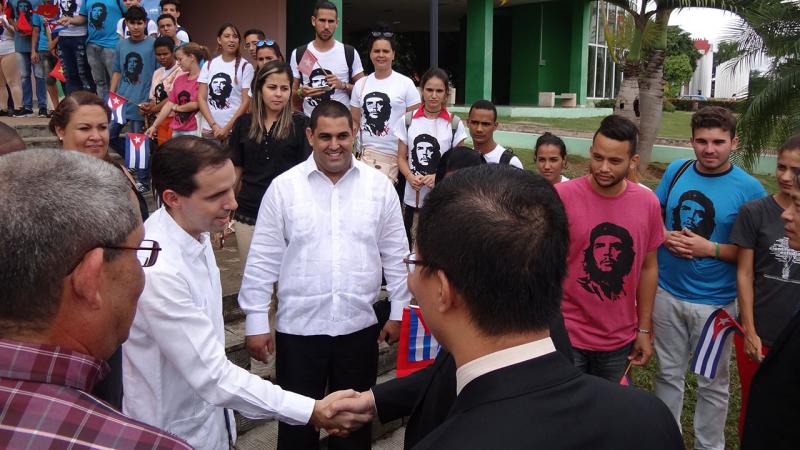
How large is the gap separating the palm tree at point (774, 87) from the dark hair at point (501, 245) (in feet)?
29.9

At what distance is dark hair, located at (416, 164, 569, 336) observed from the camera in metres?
1.28

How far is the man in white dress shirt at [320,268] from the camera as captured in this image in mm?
3086

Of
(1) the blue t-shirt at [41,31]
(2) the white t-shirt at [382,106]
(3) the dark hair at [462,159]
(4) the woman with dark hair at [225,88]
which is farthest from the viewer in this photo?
(1) the blue t-shirt at [41,31]

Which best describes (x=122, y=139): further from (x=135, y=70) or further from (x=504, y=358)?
(x=504, y=358)

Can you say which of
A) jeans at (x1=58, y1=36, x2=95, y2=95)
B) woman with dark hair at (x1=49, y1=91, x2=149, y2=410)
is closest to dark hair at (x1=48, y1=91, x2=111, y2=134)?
woman with dark hair at (x1=49, y1=91, x2=149, y2=410)

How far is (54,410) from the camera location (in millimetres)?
1113

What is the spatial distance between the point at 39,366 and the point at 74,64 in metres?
7.78

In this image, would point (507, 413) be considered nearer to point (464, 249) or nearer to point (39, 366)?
point (464, 249)

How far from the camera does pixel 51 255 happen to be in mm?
1181

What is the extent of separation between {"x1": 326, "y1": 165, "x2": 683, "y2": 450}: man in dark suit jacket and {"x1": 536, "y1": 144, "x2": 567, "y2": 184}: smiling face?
2.93m

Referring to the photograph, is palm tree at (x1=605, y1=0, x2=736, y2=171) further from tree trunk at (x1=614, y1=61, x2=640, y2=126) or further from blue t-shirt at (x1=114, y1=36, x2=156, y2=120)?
blue t-shirt at (x1=114, y1=36, x2=156, y2=120)

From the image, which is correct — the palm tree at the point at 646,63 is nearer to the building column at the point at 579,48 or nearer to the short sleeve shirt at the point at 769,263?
the short sleeve shirt at the point at 769,263

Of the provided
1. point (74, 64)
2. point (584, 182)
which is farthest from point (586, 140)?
point (584, 182)

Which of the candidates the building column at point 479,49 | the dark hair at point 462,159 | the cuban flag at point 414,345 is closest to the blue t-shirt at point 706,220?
the dark hair at point 462,159
